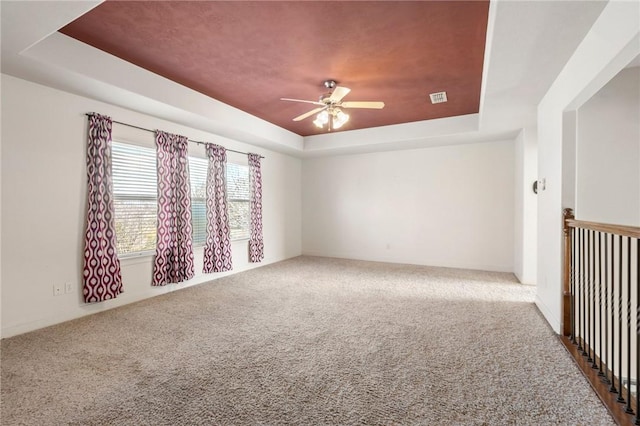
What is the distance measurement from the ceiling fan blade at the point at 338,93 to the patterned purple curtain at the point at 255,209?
268 cm

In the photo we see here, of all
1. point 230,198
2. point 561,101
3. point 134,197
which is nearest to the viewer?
point 561,101

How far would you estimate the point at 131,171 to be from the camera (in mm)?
3846

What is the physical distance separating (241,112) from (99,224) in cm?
247

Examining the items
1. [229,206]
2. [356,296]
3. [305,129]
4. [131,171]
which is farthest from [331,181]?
[131,171]

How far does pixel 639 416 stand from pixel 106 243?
4.54 m

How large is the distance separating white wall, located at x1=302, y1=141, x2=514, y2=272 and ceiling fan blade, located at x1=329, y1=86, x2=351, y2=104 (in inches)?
126

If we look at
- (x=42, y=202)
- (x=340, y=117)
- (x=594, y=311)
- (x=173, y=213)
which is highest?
(x=340, y=117)

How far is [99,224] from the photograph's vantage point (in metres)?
3.43

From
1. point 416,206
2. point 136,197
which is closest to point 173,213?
point 136,197

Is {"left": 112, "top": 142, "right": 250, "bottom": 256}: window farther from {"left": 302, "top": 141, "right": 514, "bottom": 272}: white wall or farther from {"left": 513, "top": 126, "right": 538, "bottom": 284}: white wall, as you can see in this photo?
{"left": 513, "top": 126, "right": 538, "bottom": 284}: white wall

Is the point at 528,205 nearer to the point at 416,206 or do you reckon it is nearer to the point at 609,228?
the point at 416,206

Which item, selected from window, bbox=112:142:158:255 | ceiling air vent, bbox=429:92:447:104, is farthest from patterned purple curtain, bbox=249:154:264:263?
ceiling air vent, bbox=429:92:447:104

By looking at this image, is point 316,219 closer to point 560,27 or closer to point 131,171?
point 131,171

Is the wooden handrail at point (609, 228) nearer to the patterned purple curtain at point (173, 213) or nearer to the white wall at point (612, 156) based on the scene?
the white wall at point (612, 156)
